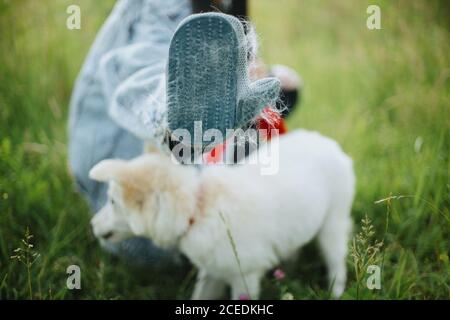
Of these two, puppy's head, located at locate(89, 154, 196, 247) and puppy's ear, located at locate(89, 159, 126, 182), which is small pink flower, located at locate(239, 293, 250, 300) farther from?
puppy's ear, located at locate(89, 159, 126, 182)

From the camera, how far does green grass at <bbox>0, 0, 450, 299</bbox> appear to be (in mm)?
2021

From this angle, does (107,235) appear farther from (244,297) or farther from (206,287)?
(244,297)

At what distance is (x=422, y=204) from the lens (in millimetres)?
2244

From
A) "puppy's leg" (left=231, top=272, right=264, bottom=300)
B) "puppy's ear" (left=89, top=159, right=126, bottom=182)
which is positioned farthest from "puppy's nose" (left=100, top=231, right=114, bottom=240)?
"puppy's leg" (left=231, top=272, right=264, bottom=300)

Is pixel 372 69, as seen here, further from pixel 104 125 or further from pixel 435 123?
pixel 104 125

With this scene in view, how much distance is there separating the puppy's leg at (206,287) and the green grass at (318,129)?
96 mm

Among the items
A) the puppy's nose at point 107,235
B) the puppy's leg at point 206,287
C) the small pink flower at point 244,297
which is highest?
the puppy's nose at point 107,235

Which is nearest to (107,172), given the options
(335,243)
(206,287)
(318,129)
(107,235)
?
(107,235)

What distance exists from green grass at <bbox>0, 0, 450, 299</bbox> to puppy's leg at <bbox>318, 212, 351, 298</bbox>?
0.21ft

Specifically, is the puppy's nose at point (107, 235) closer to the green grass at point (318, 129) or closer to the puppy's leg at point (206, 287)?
the green grass at point (318, 129)

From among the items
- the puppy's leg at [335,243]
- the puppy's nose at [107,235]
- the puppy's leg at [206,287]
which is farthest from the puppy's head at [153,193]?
the puppy's leg at [335,243]

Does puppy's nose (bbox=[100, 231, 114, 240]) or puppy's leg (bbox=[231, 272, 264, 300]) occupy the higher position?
puppy's nose (bbox=[100, 231, 114, 240])

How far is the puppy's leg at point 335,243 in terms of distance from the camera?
2150mm
